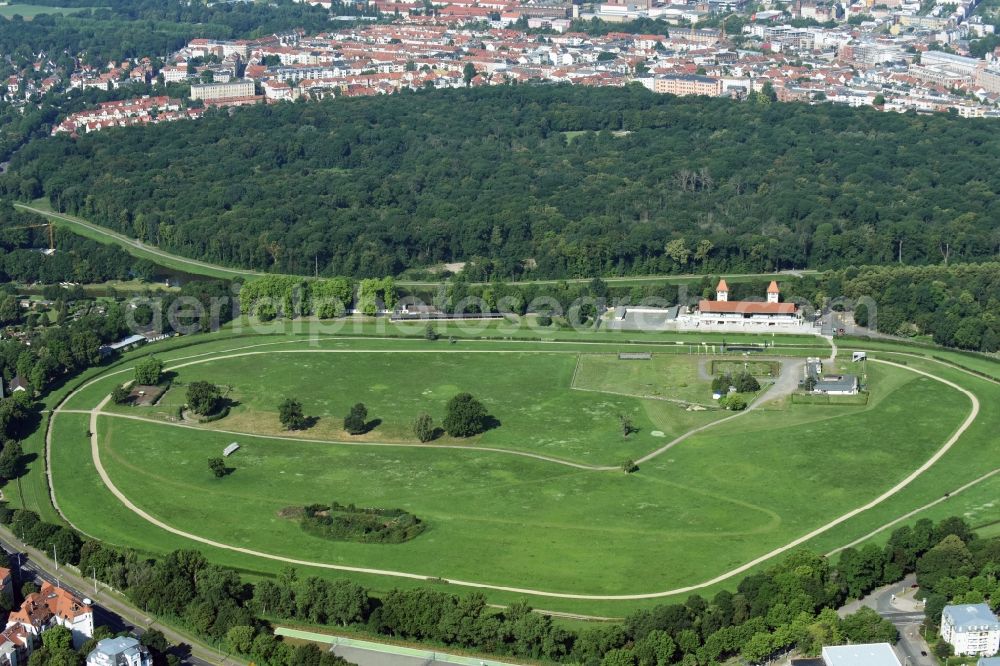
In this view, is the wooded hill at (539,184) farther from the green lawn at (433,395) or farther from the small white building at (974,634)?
the small white building at (974,634)

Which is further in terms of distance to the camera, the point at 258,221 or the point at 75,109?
the point at 75,109

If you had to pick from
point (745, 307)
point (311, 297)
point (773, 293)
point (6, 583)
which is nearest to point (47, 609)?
point (6, 583)

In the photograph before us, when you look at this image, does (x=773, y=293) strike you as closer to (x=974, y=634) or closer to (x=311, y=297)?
(x=311, y=297)

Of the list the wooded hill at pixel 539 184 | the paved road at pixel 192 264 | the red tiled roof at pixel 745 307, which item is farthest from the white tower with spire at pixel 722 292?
the wooded hill at pixel 539 184

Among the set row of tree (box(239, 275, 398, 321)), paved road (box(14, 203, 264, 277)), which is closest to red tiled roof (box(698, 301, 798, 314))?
row of tree (box(239, 275, 398, 321))

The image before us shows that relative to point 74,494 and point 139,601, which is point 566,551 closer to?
point 139,601

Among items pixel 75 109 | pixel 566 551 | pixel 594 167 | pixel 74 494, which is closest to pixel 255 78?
pixel 75 109
